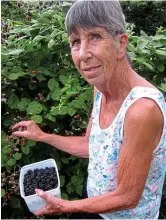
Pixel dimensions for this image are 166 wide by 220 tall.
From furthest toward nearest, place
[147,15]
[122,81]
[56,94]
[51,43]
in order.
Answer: [147,15]
[56,94]
[51,43]
[122,81]

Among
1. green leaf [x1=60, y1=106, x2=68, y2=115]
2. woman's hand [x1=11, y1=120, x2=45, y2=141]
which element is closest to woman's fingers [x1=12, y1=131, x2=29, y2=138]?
woman's hand [x1=11, y1=120, x2=45, y2=141]

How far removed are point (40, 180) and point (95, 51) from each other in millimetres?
693

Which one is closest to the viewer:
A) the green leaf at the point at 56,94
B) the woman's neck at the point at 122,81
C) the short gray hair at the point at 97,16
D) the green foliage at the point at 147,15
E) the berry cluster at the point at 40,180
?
the short gray hair at the point at 97,16

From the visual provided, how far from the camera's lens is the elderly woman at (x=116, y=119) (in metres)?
1.43

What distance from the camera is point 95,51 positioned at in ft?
4.73

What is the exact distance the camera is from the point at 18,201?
234cm

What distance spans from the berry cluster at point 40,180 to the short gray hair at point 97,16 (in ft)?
2.36

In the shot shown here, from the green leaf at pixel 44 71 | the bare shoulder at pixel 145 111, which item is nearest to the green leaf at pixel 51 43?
the green leaf at pixel 44 71

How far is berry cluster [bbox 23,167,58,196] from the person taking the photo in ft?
5.98

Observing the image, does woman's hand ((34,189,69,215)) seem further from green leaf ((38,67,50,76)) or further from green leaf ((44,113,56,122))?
green leaf ((38,67,50,76))

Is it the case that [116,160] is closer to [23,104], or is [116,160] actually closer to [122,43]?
[122,43]

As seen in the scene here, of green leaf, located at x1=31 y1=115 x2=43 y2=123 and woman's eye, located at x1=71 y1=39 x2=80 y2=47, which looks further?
green leaf, located at x1=31 y1=115 x2=43 y2=123

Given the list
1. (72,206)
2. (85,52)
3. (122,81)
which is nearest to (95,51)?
(85,52)

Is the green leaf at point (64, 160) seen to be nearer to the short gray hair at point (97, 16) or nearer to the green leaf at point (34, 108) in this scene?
the green leaf at point (34, 108)
